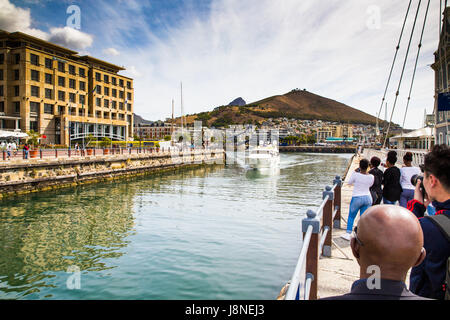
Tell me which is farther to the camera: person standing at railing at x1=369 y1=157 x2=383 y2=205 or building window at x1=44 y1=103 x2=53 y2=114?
building window at x1=44 y1=103 x2=53 y2=114

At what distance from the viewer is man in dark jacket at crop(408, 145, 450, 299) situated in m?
2.36

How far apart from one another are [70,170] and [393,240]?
2966cm

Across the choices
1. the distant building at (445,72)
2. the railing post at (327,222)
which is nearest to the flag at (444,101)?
the distant building at (445,72)

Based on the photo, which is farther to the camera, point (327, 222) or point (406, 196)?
point (406, 196)

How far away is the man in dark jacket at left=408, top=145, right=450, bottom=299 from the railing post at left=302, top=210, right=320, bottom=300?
5.15 ft

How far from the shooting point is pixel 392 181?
7195 millimetres

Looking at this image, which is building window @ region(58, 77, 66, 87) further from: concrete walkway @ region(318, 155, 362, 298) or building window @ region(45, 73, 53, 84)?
concrete walkway @ region(318, 155, 362, 298)

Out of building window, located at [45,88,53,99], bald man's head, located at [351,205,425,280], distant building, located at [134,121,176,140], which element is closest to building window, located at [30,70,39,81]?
building window, located at [45,88,53,99]

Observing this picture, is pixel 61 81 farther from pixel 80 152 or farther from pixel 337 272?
pixel 337 272

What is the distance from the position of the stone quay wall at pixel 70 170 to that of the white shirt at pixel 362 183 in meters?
22.6

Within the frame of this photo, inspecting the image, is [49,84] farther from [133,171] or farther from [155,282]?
[155,282]

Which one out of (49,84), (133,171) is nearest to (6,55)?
(49,84)

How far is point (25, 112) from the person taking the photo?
51.5 meters

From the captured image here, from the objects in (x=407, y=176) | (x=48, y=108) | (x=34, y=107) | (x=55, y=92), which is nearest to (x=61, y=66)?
(x=55, y=92)
